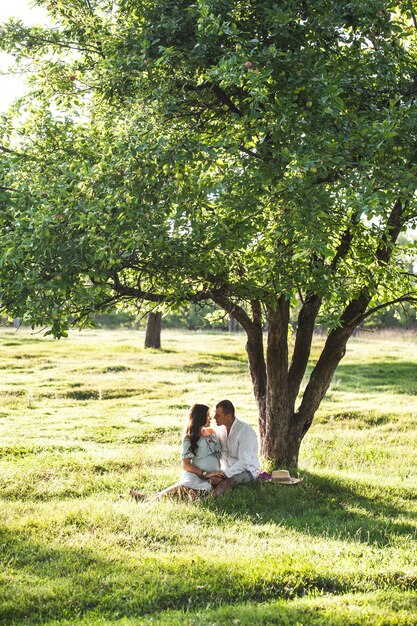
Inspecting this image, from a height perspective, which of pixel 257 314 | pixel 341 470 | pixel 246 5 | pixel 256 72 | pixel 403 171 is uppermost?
pixel 246 5

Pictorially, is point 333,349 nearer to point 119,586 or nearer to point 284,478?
point 284,478

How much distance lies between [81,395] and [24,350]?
14.2 m

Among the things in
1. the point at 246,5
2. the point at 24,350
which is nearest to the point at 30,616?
the point at 246,5

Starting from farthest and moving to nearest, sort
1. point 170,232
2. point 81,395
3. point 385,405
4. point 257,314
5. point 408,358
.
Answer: point 408,358, point 81,395, point 385,405, point 257,314, point 170,232

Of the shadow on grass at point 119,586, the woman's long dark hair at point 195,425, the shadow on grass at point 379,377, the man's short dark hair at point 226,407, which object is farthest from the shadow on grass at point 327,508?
the shadow on grass at point 379,377

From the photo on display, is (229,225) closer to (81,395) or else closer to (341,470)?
(341,470)

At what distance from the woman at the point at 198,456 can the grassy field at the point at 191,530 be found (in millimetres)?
495

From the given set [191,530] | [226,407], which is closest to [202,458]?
[226,407]

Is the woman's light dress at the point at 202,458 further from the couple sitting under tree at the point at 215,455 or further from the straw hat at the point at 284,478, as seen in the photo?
the straw hat at the point at 284,478

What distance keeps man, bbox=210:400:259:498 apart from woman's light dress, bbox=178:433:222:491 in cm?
21

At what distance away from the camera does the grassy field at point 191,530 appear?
7457mm

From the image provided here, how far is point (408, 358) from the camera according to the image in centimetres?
4012

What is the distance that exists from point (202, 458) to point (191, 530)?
7.69ft

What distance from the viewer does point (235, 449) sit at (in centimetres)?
1255
